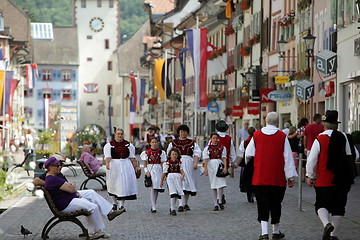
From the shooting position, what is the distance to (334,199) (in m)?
12.9

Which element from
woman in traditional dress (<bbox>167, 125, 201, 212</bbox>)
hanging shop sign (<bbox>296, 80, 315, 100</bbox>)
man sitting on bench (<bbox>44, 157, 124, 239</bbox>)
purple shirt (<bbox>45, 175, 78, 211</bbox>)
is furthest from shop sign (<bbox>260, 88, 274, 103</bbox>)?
purple shirt (<bbox>45, 175, 78, 211</bbox>)

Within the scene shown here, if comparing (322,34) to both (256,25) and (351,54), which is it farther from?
(256,25)

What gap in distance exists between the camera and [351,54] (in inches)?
1211

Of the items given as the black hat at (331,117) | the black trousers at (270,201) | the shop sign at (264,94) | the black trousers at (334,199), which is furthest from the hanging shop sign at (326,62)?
the black trousers at (334,199)

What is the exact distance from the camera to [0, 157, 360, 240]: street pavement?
14.2 m

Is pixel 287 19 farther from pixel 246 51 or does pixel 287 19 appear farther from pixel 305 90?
pixel 246 51

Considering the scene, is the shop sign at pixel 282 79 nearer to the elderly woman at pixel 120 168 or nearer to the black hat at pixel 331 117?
the elderly woman at pixel 120 168

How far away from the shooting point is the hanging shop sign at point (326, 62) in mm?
31984

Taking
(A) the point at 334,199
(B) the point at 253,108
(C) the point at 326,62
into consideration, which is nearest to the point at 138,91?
(B) the point at 253,108

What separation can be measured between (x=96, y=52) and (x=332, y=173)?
120 meters

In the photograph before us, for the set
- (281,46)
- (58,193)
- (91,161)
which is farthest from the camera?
(281,46)

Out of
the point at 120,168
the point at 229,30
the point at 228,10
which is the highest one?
the point at 228,10

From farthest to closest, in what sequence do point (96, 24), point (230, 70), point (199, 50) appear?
point (96, 24) < point (230, 70) < point (199, 50)

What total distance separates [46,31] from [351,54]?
103 metres
